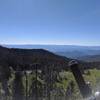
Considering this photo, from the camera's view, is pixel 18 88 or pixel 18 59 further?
pixel 18 59

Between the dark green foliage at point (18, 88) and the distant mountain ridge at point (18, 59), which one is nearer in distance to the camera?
the distant mountain ridge at point (18, 59)

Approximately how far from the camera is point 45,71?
6.28m

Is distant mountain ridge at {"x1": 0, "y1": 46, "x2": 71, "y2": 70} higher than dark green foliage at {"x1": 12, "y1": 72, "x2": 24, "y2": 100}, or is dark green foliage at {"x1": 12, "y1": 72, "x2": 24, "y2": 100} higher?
distant mountain ridge at {"x1": 0, "y1": 46, "x2": 71, "y2": 70}

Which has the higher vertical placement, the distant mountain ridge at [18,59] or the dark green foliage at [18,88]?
the distant mountain ridge at [18,59]

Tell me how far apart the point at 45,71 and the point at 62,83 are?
104cm

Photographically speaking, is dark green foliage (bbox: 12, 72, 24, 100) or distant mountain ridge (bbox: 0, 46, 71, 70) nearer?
distant mountain ridge (bbox: 0, 46, 71, 70)

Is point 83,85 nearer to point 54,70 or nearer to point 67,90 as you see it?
point 54,70

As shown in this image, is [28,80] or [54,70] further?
[28,80]

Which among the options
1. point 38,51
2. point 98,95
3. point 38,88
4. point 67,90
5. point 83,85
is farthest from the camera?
point 38,51

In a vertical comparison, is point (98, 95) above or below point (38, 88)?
above

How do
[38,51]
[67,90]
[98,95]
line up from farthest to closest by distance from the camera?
[38,51], [67,90], [98,95]

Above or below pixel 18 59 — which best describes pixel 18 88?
below

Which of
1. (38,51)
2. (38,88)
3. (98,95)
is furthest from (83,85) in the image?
(38,51)

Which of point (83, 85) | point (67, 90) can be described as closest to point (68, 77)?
point (67, 90)
